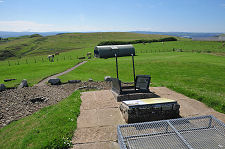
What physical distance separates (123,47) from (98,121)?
3668 cm

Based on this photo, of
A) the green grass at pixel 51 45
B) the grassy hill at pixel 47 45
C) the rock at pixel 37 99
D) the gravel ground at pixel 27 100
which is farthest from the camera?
the green grass at pixel 51 45

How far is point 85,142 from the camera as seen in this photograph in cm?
620

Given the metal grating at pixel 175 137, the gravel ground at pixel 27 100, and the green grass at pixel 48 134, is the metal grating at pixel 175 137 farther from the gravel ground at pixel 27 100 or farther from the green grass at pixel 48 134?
the gravel ground at pixel 27 100

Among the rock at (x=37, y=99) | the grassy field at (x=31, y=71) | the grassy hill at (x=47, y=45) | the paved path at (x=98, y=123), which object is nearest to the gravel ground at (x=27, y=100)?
the rock at (x=37, y=99)

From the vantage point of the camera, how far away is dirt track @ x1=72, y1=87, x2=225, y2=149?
6239 millimetres

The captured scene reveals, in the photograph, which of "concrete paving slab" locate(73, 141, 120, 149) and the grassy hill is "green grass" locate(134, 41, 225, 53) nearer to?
the grassy hill

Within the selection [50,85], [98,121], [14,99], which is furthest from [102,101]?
[50,85]

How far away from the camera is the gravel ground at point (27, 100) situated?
11217 millimetres

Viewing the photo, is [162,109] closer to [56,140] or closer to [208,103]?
[208,103]

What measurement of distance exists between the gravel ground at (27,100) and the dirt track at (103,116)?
3.45 m

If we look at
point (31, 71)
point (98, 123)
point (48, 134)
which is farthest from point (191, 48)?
point (48, 134)

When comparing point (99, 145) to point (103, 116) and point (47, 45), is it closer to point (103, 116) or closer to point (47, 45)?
point (103, 116)

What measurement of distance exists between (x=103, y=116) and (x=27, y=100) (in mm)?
8156

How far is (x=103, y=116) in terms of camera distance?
841 cm
